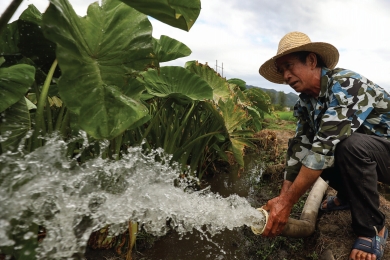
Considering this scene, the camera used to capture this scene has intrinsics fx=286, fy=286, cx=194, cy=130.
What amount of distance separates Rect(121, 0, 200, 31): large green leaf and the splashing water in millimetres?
618

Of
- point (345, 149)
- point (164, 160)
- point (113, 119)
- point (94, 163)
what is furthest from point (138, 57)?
point (345, 149)

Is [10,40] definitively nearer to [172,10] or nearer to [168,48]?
[172,10]

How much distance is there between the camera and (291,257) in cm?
158

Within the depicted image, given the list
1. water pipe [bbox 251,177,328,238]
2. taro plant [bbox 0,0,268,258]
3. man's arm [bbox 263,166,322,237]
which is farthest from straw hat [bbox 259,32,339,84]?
water pipe [bbox 251,177,328,238]

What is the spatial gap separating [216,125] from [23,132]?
5.14 feet

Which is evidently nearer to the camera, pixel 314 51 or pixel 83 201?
pixel 83 201

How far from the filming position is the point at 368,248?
138 cm

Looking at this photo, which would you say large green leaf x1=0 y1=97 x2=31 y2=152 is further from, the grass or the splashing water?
the grass

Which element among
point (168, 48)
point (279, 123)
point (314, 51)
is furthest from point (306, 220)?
point (279, 123)

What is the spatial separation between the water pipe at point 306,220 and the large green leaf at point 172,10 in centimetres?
92

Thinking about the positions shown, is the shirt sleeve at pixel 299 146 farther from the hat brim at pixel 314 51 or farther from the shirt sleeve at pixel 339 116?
the shirt sleeve at pixel 339 116

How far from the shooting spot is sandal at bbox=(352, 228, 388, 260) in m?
1.37

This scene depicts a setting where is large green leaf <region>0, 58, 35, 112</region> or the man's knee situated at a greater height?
large green leaf <region>0, 58, 35, 112</region>

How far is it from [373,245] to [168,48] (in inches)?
69.9
